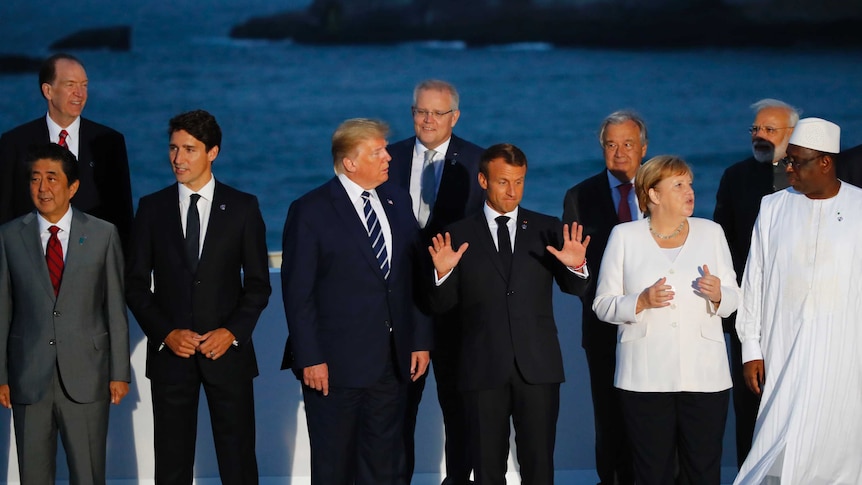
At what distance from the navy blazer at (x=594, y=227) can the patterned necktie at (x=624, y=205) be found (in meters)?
0.02

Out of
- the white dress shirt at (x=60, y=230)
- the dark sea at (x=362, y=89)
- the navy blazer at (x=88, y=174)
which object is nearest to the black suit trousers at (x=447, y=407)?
the navy blazer at (x=88, y=174)

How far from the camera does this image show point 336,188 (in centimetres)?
405

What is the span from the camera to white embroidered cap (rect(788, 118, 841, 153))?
3.68m

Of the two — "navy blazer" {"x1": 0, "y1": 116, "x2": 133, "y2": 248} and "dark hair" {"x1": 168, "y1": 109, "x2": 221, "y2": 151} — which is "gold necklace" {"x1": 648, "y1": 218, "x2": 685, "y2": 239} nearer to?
"dark hair" {"x1": 168, "y1": 109, "x2": 221, "y2": 151}

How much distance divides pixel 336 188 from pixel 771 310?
1.58 meters

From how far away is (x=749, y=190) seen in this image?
442cm

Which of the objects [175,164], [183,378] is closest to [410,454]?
[183,378]

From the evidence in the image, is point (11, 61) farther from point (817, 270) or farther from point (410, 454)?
point (817, 270)

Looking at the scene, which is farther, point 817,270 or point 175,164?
point 175,164

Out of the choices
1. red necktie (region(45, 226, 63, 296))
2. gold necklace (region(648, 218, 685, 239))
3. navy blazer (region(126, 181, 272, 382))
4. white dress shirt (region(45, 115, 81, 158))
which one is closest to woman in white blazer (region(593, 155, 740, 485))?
gold necklace (region(648, 218, 685, 239))

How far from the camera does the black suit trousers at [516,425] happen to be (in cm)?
390

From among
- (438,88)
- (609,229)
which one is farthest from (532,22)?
(609,229)

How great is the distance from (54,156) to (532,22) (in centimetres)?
641

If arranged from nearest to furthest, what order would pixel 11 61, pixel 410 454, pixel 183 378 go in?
1. pixel 183 378
2. pixel 410 454
3. pixel 11 61
